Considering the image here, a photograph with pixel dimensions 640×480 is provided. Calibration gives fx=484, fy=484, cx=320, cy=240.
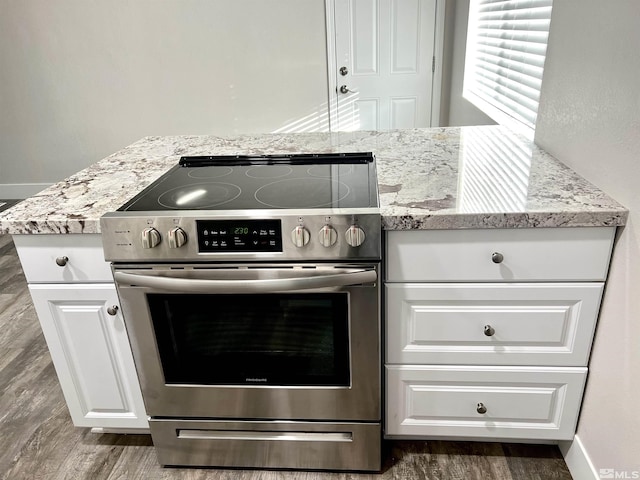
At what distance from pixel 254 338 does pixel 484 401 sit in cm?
72

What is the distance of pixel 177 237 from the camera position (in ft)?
3.99

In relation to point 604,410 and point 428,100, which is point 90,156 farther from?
point 604,410

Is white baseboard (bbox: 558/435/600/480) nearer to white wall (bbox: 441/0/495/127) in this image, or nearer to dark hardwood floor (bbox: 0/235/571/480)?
dark hardwood floor (bbox: 0/235/571/480)

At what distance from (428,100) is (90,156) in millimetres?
2830

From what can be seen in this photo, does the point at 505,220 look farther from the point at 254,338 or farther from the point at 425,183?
the point at 254,338

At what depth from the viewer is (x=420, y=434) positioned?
5.05 ft

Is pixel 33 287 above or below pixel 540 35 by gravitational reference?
below

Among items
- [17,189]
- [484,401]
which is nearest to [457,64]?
[484,401]

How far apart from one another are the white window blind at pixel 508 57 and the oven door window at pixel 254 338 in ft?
4.36

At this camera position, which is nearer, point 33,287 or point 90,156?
point 33,287

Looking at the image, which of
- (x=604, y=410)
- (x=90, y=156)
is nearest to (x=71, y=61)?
(x=90, y=156)

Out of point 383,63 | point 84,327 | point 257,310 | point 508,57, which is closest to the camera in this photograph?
point 257,310

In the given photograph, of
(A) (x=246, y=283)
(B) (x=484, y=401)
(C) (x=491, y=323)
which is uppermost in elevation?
(A) (x=246, y=283)

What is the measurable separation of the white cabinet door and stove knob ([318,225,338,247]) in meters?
0.63
